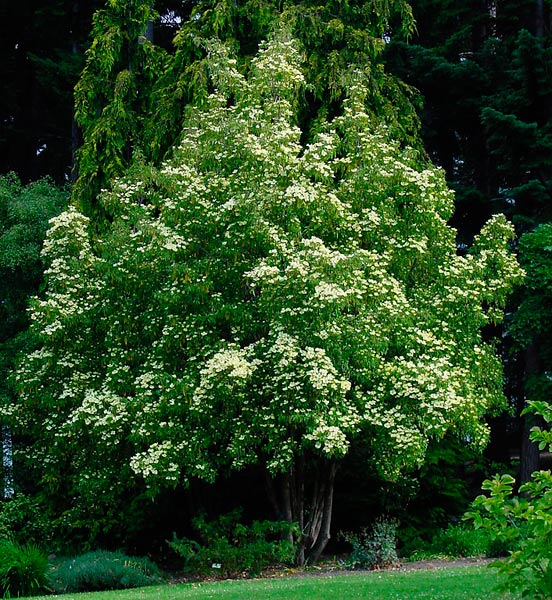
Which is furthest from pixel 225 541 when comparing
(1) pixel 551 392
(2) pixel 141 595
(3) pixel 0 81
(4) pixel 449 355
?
(3) pixel 0 81

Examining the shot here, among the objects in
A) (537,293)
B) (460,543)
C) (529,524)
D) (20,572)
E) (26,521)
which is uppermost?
(537,293)

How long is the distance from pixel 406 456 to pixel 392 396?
90 centimetres

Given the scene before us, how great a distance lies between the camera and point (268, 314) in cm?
1258

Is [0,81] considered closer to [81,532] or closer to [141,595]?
[81,532]

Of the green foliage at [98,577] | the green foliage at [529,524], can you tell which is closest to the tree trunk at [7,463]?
the green foliage at [98,577]

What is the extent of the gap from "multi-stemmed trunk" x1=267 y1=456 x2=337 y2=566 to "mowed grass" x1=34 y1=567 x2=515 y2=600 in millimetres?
1544

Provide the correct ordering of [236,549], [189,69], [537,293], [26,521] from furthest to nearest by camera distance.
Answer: [189,69] → [537,293] → [26,521] → [236,549]

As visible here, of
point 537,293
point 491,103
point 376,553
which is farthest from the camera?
point 491,103

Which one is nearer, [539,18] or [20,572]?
[20,572]

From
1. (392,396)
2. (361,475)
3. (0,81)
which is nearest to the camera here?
(392,396)

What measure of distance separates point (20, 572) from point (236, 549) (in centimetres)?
309

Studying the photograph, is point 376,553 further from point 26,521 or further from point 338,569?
point 26,521

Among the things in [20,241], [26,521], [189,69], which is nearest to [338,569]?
[26,521]

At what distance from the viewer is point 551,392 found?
17.3 metres
